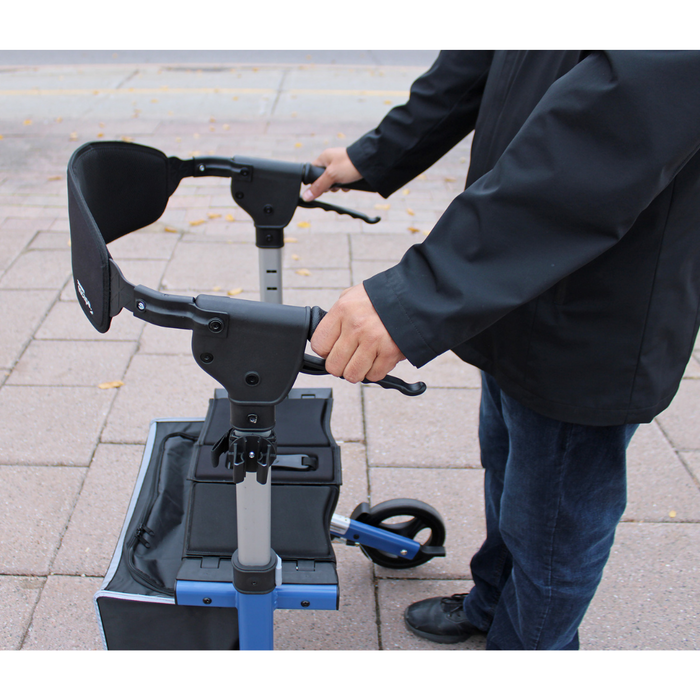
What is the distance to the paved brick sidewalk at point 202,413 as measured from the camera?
212 cm

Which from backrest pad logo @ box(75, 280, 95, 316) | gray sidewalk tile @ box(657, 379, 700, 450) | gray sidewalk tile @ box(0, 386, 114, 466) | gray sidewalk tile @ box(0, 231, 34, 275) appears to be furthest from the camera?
gray sidewalk tile @ box(0, 231, 34, 275)

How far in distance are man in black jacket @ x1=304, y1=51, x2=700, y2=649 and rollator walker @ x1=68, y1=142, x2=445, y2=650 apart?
0.42 ft

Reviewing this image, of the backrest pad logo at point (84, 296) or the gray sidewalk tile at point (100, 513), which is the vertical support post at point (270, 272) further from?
the gray sidewalk tile at point (100, 513)

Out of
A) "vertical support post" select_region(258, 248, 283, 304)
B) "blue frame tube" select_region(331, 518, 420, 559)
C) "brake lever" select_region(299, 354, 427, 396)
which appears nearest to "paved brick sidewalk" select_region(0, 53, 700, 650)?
"blue frame tube" select_region(331, 518, 420, 559)

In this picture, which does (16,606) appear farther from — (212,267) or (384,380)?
(212,267)

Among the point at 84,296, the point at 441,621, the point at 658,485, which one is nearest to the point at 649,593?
the point at 658,485

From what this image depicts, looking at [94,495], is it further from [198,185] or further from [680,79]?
[198,185]

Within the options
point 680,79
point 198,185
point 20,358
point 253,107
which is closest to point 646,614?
point 680,79

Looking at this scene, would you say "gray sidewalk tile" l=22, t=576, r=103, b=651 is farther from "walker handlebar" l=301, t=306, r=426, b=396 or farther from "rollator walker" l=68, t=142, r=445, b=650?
"walker handlebar" l=301, t=306, r=426, b=396

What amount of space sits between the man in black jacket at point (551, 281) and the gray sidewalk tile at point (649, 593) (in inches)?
18.9

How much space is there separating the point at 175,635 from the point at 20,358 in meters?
2.09

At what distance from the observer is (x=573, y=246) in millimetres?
1071

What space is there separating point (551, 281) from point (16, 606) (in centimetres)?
190

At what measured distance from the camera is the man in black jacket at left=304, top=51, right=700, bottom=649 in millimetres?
1023
